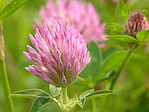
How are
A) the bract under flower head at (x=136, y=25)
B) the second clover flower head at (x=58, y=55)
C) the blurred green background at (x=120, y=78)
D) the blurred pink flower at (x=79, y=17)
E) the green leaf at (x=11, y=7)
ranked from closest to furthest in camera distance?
the second clover flower head at (x=58, y=55)
the green leaf at (x=11, y=7)
the bract under flower head at (x=136, y=25)
the blurred pink flower at (x=79, y=17)
the blurred green background at (x=120, y=78)

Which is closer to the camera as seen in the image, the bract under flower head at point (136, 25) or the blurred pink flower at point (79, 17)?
the bract under flower head at point (136, 25)

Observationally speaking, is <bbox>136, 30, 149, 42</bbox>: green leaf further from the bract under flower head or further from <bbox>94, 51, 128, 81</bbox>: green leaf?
<bbox>94, 51, 128, 81</bbox>: green leaf

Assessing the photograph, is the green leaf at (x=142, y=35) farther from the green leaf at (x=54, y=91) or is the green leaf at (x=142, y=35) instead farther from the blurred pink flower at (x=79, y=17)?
the blurred pink flower at (x=79, y=17)

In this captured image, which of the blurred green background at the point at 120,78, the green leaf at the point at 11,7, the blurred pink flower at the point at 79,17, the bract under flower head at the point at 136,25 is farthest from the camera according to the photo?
the blurred green background at the point at 120,78

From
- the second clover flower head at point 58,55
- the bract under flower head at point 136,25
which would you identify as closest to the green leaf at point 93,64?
the bract under flower head at point 136,25

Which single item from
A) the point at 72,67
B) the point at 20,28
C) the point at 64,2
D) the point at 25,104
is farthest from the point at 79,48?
the point at 20,28

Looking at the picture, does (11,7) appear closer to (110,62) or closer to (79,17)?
(110,62)
